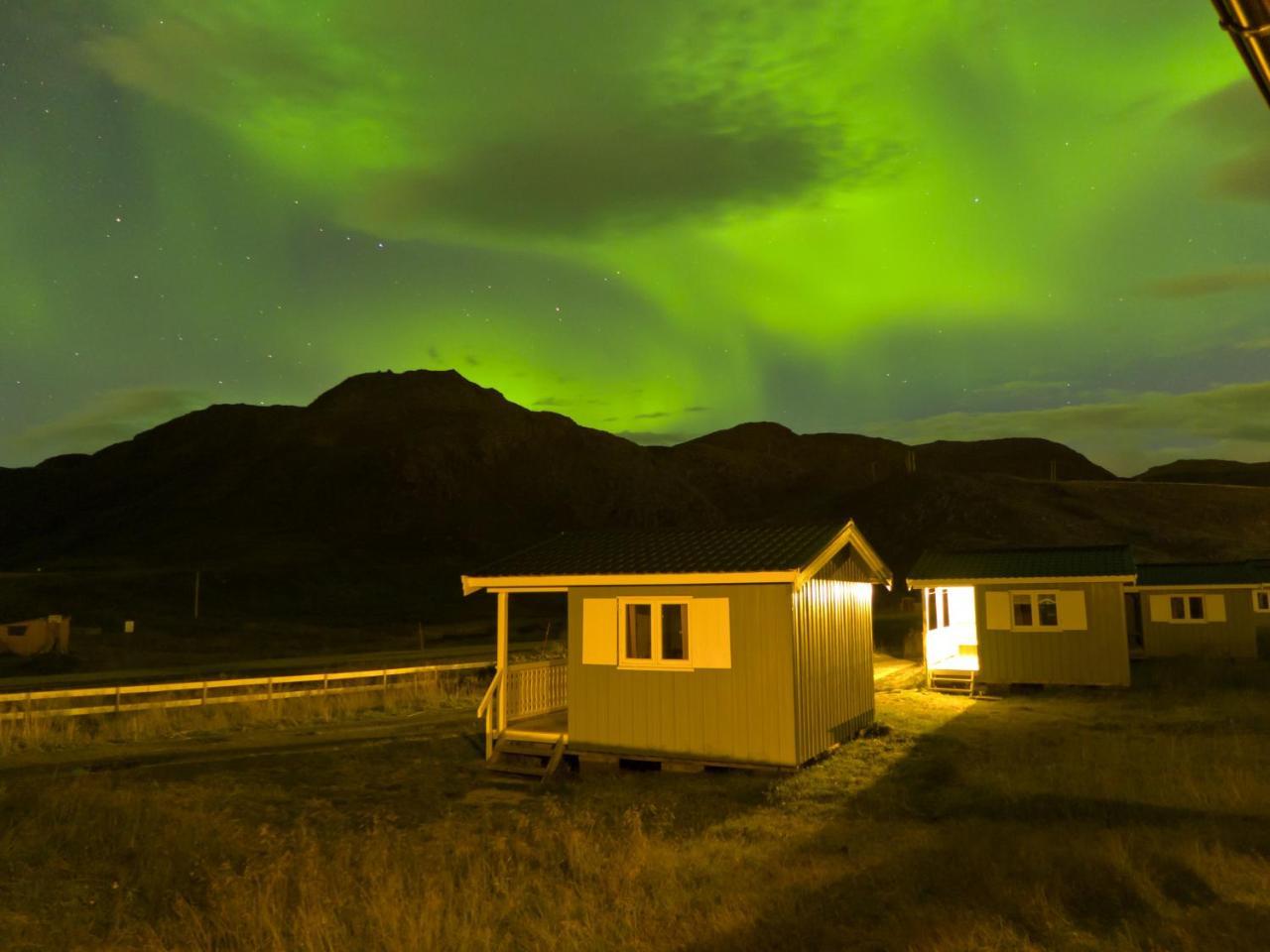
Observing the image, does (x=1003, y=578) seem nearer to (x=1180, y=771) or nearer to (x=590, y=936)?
(x=1180, y=771)

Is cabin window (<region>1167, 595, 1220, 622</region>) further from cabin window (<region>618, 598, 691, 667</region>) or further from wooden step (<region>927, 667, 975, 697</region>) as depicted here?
cabin window (<region>618, 598, 691, 667</region>)

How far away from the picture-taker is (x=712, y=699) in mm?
14750

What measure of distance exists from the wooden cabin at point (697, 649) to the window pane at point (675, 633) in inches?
1.3

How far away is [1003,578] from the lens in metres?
24.6

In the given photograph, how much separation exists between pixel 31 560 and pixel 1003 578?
326 ft

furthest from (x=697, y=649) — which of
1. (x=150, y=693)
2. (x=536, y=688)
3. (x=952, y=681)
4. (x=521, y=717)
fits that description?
(x=150, y=693)

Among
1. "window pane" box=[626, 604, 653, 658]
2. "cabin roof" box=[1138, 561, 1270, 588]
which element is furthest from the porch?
"cabin roof" box=[1138, 561, 1270, 588]

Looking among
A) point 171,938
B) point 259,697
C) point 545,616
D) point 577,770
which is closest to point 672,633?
point 577,770

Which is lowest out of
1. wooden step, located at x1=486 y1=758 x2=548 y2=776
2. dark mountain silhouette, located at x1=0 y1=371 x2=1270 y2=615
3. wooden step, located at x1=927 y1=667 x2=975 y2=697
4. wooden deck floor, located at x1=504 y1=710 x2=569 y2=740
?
wooden step, located at x1=486 y1=758 x2=548 y2=776

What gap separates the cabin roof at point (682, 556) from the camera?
48.1 ft

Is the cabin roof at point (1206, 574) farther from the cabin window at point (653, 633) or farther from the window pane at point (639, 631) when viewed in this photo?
the window pane at point (639, 631)

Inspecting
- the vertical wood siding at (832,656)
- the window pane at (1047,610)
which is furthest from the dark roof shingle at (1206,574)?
the vertical wood siding at (832,656)

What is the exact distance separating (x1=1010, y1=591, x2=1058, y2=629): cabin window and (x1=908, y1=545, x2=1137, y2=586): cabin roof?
25.6 inches

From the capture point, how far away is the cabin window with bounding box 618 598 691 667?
15.2 m
